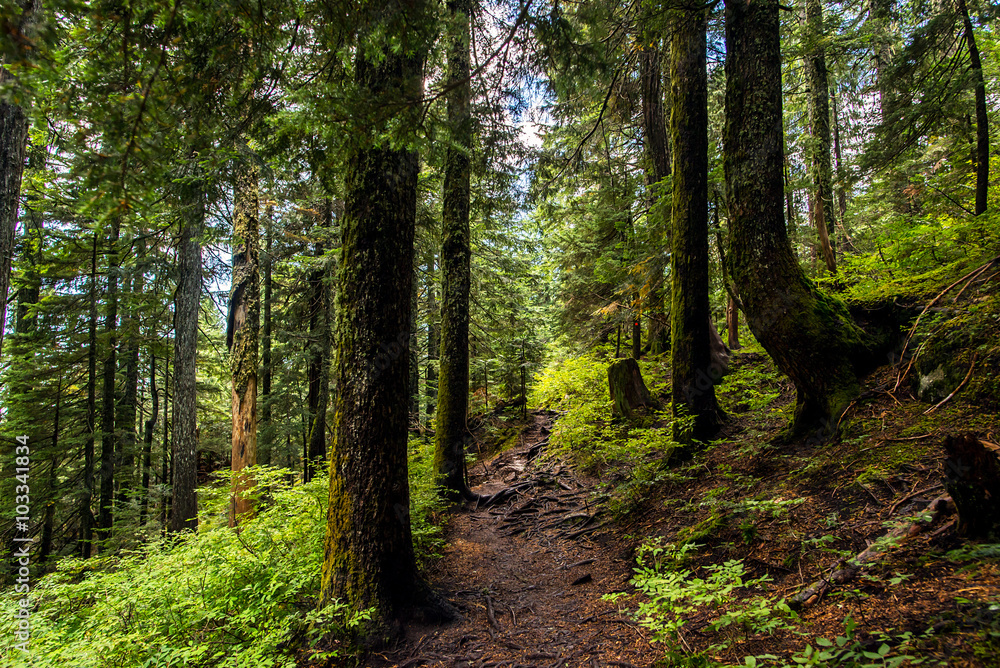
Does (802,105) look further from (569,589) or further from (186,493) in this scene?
(186,493)

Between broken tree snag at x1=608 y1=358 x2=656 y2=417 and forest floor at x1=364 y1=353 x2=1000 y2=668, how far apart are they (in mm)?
2317

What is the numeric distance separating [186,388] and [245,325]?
2.10m

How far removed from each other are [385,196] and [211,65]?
1.73 meters

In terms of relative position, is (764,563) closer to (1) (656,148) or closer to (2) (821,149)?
(1) (656,148)

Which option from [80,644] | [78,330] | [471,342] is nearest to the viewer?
[80,644]

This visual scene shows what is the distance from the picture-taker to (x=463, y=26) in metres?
5.00

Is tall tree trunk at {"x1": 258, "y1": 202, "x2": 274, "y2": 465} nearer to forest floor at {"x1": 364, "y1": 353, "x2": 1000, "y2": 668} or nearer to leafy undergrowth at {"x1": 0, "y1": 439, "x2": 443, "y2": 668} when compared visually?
leafy undergrowth at {"x1": 0, "y1": 439, "x2": 443, "y2": 668}

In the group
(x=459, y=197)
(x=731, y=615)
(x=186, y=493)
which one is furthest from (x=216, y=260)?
(x=731, y=615)

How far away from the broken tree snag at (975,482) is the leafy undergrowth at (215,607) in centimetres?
437

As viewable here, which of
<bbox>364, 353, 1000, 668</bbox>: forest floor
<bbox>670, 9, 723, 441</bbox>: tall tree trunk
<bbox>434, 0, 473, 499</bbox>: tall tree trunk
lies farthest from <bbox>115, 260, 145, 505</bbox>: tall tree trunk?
<bbox>670, 9, 723, 441</bbox>: tall tree trunk

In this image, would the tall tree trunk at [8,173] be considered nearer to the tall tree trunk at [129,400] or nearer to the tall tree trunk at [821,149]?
the tall tree trunk at [129,400]

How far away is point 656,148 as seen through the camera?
1041cm

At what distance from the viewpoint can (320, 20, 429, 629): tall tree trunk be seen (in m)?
3.95

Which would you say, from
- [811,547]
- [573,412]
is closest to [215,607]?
[811,547]
